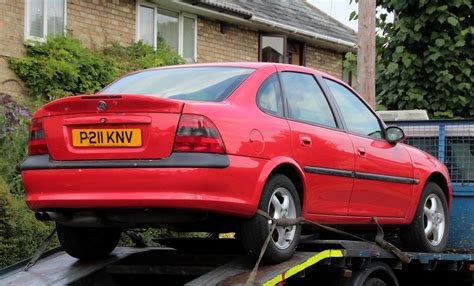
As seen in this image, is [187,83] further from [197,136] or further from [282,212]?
[282,212]

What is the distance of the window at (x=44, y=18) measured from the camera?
50.4 feet

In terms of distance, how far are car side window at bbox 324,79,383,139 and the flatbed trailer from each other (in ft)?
3.33

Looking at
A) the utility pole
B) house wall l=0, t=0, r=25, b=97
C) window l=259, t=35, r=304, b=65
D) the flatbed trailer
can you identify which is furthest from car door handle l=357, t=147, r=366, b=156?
window l=259, t=35, r=304, b=65

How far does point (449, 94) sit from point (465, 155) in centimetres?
442

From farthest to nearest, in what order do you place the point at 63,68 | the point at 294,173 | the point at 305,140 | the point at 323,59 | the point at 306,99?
the point at 323,59 < the point at 63,68 < the point at 306,99 < the point at 305,140 < the point at 294,173

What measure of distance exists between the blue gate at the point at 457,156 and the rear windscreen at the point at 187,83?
2.99m

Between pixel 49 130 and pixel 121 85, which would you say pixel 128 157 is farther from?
pixel 121 85

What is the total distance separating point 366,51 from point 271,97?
18.5 ft

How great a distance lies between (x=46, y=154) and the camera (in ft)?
17.2

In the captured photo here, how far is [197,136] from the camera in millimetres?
4875

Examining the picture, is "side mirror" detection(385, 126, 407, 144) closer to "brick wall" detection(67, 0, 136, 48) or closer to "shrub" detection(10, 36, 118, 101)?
"shrub" detection(10, 36, 118, 101)

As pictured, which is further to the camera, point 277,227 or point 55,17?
point 55,17

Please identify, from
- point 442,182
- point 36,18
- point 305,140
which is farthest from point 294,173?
point 36,18

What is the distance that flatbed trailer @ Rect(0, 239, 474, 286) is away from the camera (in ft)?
16.9
